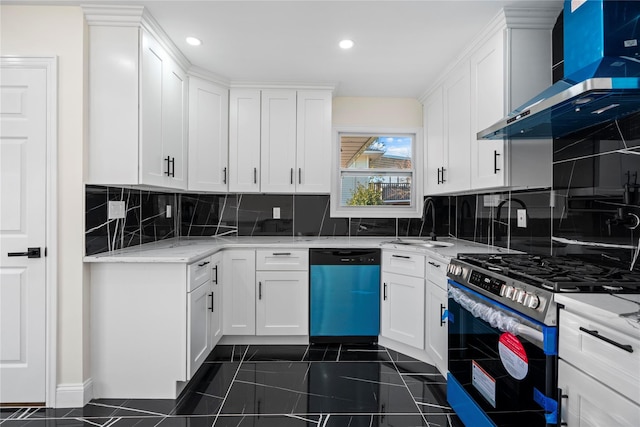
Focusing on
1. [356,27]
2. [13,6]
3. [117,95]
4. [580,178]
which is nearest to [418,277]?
[580,178]

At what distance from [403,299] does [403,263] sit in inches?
12.1

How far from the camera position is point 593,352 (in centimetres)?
114

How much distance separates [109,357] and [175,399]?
497mm

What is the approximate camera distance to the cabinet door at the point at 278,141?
11.4 ft

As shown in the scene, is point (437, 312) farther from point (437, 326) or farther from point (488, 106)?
point (488, 106)

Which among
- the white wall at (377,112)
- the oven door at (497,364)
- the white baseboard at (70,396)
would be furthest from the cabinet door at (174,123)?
the oven door at (497,364)

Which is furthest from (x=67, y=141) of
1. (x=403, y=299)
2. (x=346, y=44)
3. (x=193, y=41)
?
(x=403, y=299)

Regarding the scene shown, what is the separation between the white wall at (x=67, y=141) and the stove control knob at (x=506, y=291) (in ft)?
7.72

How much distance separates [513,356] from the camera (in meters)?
1.48

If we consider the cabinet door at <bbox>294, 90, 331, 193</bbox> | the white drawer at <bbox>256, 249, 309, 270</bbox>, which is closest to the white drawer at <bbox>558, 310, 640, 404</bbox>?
the white drawer at <bbox>256, 249, 309, 270</bbox>

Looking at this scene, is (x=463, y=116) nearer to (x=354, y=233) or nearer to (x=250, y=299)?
(x=354, y=233)

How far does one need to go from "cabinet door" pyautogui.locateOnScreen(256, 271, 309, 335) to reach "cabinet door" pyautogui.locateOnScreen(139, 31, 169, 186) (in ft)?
4.08

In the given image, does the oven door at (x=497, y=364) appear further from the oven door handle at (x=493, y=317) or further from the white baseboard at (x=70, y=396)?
the white baseboard at (x=70, y=396)

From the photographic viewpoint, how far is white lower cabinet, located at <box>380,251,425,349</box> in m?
2.86
